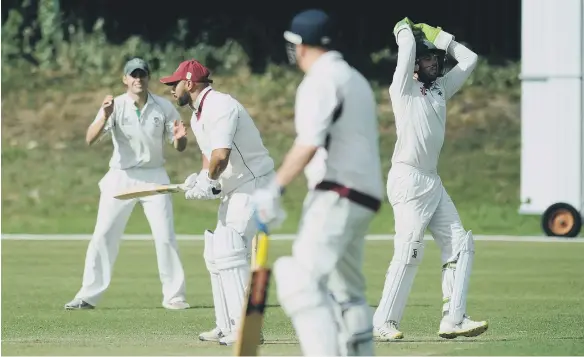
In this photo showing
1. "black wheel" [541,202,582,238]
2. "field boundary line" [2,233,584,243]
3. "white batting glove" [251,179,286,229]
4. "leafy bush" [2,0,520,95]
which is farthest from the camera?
"leafy bush" [2,0,520,95]

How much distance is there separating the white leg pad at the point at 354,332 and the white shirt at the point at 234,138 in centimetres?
204

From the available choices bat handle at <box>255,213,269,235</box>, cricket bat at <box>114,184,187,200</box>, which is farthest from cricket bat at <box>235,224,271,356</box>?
cricket bat at <box>114,184,187,200</box>

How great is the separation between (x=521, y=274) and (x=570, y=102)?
568 cm

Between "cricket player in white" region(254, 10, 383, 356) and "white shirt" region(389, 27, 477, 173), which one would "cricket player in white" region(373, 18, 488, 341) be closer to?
"white shirt" region(389, 27, 477, 173)

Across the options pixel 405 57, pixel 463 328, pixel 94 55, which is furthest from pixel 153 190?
pixel 94 55

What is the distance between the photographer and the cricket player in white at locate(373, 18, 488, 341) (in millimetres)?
8773

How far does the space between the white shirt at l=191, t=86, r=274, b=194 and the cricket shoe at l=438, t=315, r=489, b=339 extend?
4.60 ft

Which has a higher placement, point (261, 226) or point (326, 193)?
point (326, 193)

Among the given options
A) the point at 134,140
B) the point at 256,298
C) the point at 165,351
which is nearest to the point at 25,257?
the point at 134,140

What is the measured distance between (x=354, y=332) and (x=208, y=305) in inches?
180

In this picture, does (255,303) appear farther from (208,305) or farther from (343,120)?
(208,305)

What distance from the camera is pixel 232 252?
8453mm

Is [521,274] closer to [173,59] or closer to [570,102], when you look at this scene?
[570,102]

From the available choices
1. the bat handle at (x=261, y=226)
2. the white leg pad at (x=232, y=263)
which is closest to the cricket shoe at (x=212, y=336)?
the white leg pad at (x=232, y=263)
